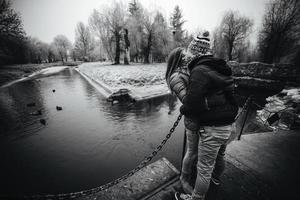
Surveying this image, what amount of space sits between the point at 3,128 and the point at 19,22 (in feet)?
82.0

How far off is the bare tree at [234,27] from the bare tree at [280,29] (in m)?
7.63

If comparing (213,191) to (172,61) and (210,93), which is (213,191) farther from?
(172,61)

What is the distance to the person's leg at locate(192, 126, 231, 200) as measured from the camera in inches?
63.5

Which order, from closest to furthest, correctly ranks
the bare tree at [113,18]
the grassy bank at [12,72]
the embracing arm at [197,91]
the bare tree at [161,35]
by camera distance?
the embracing arm at [197,91], the grassy bank at [12,72], the bare tree at [113,18], the bare tree at [161,35]

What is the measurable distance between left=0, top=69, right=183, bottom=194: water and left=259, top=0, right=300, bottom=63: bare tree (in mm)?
25302

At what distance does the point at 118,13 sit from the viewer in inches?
1069

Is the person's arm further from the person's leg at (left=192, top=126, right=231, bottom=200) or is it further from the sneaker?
the sneaker

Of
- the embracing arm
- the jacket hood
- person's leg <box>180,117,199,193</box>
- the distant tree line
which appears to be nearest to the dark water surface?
person's leg <box>180,117,199,193</box>

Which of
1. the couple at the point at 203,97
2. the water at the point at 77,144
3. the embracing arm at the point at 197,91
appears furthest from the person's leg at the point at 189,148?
the water at the point at 77,144

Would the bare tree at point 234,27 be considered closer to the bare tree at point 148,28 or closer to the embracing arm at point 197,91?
the bare tree at point 148,28

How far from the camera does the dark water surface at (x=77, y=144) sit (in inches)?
128

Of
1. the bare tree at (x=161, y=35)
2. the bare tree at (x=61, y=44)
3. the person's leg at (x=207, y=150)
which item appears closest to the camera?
the person's leg at (x=207, y=150)

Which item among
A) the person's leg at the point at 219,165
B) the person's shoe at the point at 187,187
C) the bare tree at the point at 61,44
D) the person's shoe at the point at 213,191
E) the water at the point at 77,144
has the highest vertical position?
the bare tree at the point at 61,44

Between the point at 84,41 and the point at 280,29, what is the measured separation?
6101 cm
